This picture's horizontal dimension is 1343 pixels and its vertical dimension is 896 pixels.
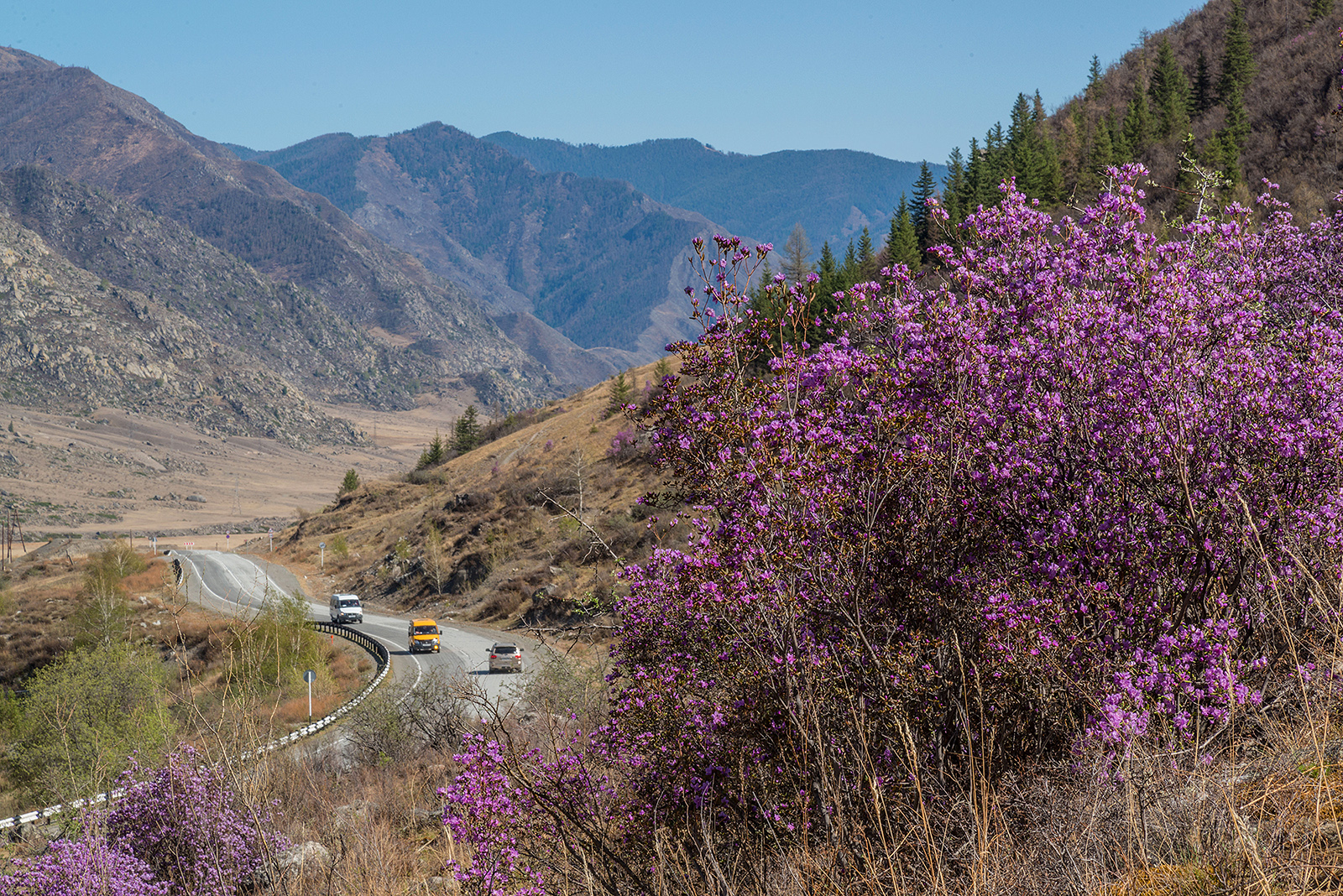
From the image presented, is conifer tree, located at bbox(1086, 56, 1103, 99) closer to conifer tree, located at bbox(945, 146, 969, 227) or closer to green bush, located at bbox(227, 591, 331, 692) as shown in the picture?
conifer tree, located at bbox(945, 146, 969, 227)

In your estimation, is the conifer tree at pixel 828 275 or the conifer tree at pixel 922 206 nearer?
the conifer tree at pixel 828 275

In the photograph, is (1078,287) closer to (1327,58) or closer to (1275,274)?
(1275,274)

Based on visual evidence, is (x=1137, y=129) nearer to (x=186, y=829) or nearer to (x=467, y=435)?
(x=186, y=829)

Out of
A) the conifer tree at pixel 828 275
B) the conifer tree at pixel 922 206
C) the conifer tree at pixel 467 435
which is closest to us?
the conifer tree at pixel 828 275

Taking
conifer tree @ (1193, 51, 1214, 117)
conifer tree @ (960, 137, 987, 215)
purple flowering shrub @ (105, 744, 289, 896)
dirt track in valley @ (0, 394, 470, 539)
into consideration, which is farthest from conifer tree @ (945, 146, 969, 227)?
dirt track in valley @ (0, 394, 470, 539)

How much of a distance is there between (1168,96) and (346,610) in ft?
186

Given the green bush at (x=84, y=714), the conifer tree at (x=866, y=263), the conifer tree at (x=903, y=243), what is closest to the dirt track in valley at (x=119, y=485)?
the conifer tree at (x=866, y=263)

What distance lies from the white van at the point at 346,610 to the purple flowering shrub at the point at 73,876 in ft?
143

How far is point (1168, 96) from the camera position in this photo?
2293 inches

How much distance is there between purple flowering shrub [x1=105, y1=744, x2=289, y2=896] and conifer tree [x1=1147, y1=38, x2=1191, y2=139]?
5939 cm

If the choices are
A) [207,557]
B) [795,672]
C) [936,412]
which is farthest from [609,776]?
[207,557]

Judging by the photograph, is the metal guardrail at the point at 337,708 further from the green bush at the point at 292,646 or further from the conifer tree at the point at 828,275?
the conifer tree at the point at 828,275

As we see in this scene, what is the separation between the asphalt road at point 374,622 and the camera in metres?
33.4

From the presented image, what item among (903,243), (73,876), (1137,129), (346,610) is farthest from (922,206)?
(73,876)
